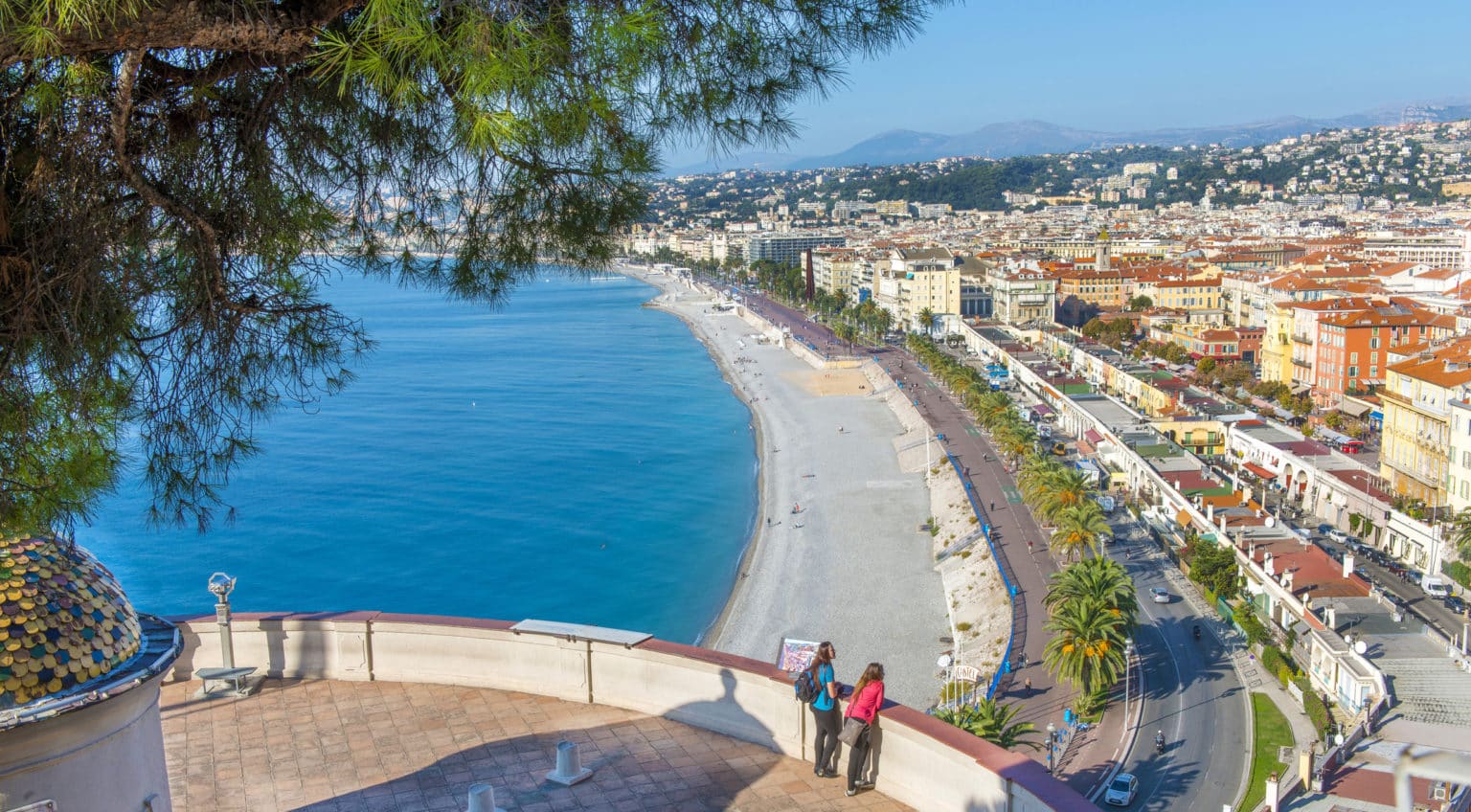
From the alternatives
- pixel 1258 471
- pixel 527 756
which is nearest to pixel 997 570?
pixel 1258 471

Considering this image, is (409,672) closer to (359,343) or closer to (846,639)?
(359,343)

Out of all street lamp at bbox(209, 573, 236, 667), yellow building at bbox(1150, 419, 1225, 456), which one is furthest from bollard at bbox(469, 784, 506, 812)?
yellow building at bbox(1150, 419, 1225, 456)

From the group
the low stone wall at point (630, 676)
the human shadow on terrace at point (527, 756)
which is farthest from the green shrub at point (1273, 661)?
the human shadow on terrace at point (527, 756)

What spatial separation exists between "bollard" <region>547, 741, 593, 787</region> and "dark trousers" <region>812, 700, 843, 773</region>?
0.69 metres

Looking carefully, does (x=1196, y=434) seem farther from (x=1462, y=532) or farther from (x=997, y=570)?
(x=997, y=570)

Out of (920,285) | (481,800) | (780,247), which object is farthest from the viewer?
(780,247)

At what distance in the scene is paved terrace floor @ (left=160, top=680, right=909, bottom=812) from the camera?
134 inches

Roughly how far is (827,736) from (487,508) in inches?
958

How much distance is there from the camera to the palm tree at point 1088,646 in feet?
49.5

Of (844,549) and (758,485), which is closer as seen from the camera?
(844,549)

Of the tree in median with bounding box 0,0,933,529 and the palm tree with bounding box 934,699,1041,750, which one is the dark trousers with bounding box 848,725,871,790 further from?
the palm tree with bounding box 934,699,1041,750

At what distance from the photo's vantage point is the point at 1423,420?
2453 cm

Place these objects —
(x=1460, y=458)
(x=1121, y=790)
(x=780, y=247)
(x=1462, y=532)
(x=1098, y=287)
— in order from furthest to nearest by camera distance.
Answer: (x=780, y=247) < (x=1098, y=287) < (x=1460, y=458) < (x=1462, y=532) < (x=1121, y=790)

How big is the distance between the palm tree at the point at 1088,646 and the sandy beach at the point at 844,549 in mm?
1963
